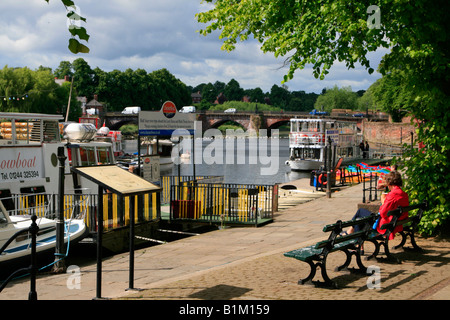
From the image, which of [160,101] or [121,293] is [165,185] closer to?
[121,293]

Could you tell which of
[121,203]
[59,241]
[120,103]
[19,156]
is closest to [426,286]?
[59,241]

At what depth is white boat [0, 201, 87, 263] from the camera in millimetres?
11008

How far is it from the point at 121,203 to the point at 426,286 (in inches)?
362

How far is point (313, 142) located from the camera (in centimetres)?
4972

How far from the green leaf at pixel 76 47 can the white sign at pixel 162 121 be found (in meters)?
12.0

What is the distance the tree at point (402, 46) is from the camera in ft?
33.1

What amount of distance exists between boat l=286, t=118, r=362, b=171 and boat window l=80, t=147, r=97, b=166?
99.4 feet

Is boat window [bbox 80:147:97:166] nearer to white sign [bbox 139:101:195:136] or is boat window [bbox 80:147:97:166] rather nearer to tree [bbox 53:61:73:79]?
white sign [bbox 139:101:195:136]

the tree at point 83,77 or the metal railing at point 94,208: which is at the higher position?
the tree at point 83,77

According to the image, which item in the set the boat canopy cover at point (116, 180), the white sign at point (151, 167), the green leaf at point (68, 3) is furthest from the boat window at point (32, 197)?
the green leaf at point (68, 3)

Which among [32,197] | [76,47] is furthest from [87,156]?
[76,47]

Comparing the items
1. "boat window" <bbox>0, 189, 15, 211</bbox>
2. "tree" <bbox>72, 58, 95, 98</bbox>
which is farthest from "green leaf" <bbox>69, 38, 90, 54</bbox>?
"tree" <bbox>72, 58, 95, 98</bbox>

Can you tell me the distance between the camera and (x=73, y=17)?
17.3 ft

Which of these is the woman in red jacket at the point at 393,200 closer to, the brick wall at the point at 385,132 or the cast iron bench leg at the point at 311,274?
the cast iron bench leg at the point at 311,274
